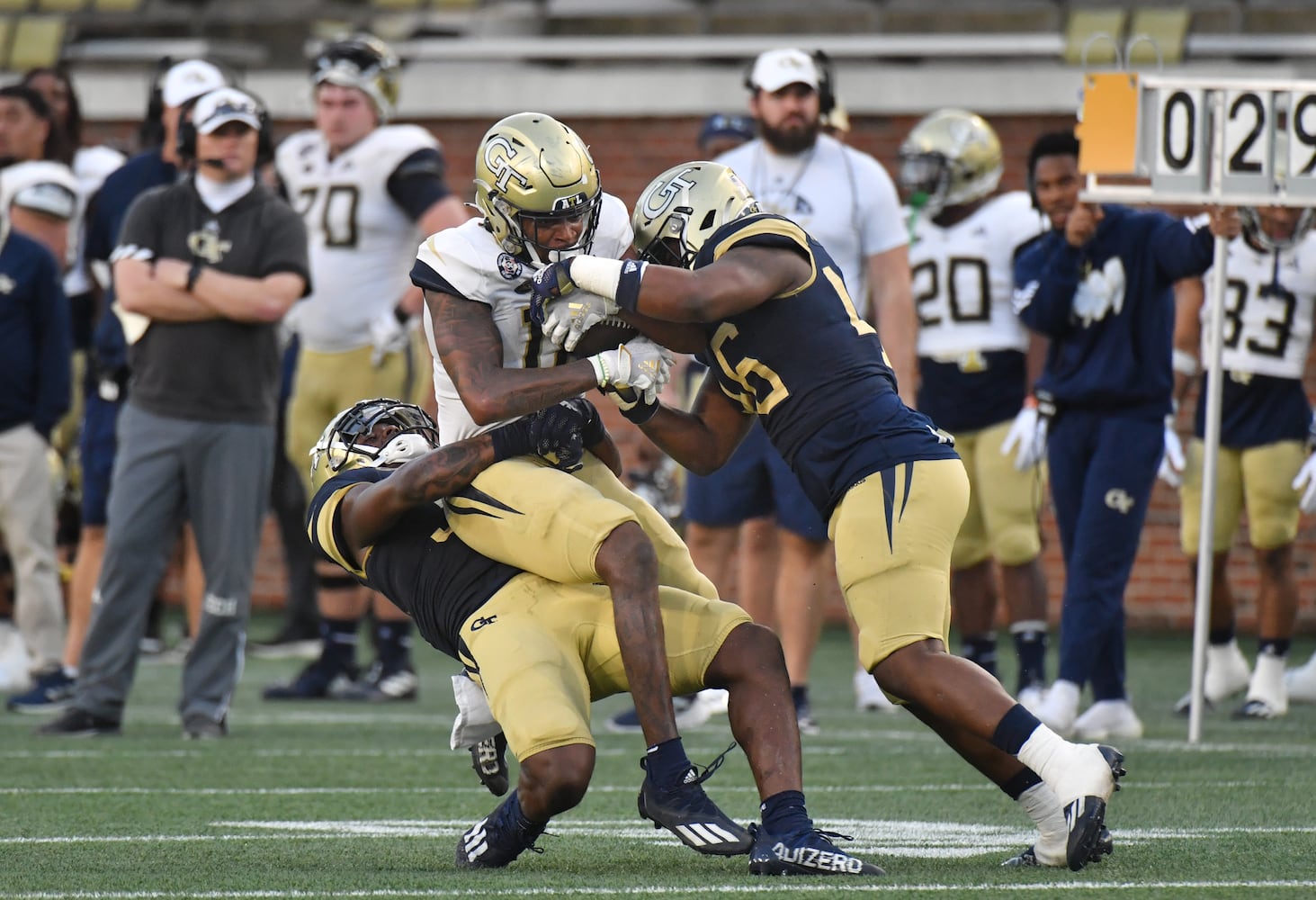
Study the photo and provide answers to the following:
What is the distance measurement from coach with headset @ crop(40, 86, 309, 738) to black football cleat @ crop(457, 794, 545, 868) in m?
2.83

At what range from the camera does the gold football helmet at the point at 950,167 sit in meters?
8.41

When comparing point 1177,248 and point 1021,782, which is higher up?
point 1177,248

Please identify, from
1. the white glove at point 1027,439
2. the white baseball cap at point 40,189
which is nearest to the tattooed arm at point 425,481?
the white glove at point 1027,439

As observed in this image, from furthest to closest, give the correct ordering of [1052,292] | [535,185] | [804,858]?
[1052,292] → [535,185] → [804,858]

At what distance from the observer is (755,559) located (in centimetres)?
768

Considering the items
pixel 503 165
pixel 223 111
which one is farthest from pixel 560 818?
pixel 223 111

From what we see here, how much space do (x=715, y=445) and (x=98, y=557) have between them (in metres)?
4.48

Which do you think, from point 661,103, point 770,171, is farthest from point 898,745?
point 661,103

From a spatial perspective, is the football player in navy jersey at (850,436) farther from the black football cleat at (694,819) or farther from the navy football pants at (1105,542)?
the navy football pants at (1105,542)

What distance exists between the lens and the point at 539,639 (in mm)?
4441

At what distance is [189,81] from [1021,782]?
16.7 feet

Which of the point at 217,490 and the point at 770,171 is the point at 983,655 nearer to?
the point at 770,171

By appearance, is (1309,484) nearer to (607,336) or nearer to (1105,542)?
(1105,542)

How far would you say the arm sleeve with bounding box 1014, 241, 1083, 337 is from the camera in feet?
23.7
